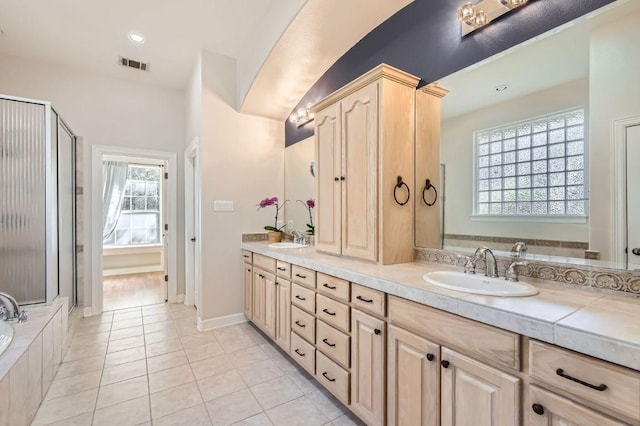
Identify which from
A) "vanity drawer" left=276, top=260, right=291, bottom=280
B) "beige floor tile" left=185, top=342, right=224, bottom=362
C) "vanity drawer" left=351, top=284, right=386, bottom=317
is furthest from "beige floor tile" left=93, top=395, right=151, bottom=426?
"vanity drawer" left=351, top=284, right=386, bottom=317

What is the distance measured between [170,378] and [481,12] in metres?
3.17

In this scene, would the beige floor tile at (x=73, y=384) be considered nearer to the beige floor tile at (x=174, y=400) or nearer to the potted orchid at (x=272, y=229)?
the beige floor tile at (x=174, y=400)

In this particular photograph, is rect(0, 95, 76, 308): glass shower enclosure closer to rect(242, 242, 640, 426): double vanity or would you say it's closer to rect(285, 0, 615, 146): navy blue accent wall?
rect(242, 242, 640, 426): double vanity

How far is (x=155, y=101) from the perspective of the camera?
3.99 m

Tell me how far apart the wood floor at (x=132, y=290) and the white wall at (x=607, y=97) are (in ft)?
15.2

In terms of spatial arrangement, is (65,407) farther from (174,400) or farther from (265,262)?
(265,262)

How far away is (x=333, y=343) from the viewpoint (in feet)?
5.97

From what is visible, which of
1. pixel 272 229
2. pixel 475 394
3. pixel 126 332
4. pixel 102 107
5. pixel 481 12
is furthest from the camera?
pixel 102 107

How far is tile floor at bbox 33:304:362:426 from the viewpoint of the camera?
1.78m

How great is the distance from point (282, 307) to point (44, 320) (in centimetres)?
168

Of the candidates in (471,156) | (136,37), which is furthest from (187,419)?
(136,37)

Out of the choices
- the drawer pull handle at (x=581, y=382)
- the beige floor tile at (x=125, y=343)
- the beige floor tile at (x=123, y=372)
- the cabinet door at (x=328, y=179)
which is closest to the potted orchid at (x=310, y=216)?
the cabinet door at (x=328, y=179)

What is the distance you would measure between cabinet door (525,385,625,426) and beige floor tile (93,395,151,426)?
2006 mm

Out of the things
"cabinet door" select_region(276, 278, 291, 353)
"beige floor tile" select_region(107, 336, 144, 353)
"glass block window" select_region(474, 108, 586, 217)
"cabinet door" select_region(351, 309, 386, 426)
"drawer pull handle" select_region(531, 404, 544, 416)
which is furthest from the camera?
"beige floor tile" select_region(107, 336, 144, 353)
